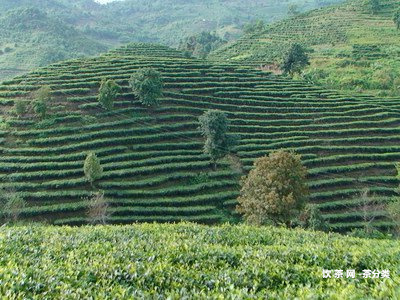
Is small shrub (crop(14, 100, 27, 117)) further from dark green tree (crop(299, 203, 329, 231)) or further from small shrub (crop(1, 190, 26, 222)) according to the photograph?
dark green tree (crop(299, 203, 329, 231))

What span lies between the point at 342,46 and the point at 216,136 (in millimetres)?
55191

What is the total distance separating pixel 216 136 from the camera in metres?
34.2

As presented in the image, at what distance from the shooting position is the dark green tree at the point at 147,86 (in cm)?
4028

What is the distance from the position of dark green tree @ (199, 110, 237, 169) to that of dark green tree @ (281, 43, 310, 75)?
93.2ft

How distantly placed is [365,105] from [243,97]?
1650 centimetres

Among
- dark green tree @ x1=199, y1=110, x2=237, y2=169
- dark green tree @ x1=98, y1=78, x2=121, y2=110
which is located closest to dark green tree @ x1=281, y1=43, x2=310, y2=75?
dark green tree @ x1=199, y1=110, x2=237, y2=169

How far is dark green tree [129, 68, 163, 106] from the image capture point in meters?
40.3

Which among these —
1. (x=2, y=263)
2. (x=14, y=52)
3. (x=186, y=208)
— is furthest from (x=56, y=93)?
(x=14, y=52)

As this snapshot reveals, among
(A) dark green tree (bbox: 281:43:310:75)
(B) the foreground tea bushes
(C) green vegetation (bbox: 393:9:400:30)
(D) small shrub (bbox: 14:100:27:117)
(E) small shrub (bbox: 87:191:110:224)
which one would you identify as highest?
(C) green vegetation (bbox: 393:9:400:30)

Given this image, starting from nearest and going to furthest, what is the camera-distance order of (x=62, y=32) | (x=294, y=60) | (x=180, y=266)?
(x=180, y=266) < (x=294, y=60) < (x=62, y=32)

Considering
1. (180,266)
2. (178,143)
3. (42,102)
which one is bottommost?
(178,143)

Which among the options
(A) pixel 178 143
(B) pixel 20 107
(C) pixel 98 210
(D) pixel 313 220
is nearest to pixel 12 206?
(C) pixel 98 210

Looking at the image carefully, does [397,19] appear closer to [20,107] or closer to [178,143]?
[178,143]

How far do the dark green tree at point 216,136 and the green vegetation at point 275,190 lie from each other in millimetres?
9923
